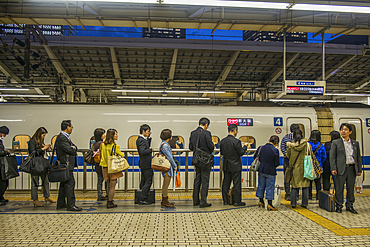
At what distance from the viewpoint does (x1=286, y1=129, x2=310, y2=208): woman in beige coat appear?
6.51 meters

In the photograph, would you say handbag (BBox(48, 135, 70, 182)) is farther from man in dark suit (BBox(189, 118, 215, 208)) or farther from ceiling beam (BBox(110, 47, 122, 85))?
ceiling beam (BBox(110, 47, 122, 85))

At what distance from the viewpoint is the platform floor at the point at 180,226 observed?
444cm

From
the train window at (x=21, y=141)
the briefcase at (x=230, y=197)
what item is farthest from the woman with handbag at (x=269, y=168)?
the train window at (x=21, y=141)

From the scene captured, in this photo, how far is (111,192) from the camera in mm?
6387

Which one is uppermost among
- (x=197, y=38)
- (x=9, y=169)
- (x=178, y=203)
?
(x=197, y=38)

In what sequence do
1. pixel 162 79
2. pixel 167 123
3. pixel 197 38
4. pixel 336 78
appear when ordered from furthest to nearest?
pixel 336 78
pixel 162 79
pixel 197 38
pixel 167 123

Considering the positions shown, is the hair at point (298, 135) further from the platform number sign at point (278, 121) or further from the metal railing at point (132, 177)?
the platform number sign at point (278, 121)

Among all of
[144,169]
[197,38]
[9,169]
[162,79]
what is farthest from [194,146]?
[162,79]

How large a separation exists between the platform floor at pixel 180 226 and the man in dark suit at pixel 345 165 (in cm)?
36

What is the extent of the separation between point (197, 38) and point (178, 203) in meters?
9.75

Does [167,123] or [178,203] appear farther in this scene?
[167,123]

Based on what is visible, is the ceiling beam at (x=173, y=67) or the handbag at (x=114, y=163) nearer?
the handbag at (x=114, y=163)

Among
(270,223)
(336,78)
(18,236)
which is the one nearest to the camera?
(18,236)

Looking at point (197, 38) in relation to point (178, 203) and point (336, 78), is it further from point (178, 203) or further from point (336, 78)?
point (336, 78)
